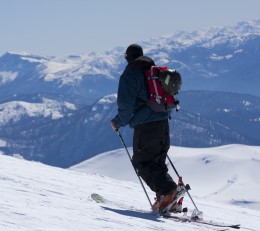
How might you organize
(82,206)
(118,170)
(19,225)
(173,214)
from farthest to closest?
(118,170)
(173,214)
(82,206)
(19,225)

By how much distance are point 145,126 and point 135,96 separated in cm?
57

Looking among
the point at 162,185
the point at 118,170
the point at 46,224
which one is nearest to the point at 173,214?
the point at 162,185

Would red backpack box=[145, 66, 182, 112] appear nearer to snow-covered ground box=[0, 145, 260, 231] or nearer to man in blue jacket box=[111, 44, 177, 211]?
man in blue jacket box=[111, 44, 177, 211]

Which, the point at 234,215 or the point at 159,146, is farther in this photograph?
the point at 234,215

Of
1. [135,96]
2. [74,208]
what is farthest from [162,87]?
[74,208]

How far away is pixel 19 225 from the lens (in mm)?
6473

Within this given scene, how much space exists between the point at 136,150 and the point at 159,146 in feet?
1.31

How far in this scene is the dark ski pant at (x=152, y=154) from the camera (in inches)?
358

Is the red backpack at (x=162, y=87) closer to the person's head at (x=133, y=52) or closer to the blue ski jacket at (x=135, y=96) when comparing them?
the blue ski jacket at (x=135, y=96)

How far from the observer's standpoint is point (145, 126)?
29.8 feet

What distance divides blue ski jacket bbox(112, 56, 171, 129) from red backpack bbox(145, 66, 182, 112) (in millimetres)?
96

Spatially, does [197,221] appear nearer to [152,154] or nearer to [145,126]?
[152,154]

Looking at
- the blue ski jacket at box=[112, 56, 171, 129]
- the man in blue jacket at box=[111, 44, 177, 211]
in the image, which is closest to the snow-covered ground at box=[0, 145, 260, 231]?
the man in blue jacket at box=[111, 44, 177, 211]

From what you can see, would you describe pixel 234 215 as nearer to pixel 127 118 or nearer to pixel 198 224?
pixel 198 224
